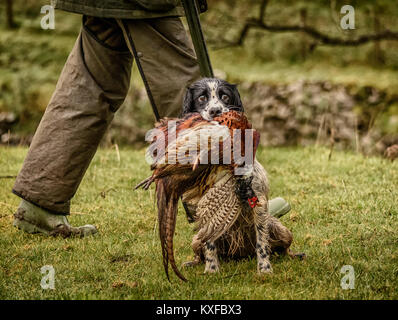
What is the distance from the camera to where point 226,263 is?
136 inches

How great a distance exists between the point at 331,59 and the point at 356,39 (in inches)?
21.5

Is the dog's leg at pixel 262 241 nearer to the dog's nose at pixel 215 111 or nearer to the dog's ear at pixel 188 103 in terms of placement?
the dog's nose at pixel 215 111

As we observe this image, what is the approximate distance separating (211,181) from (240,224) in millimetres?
407

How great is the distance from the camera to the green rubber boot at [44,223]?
408 centimetres

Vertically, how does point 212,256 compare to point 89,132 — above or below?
below

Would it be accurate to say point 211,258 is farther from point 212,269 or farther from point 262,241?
point 262,241

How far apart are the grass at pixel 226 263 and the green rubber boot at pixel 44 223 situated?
0.07 metres

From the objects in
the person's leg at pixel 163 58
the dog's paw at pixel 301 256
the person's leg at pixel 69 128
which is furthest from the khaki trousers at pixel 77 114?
the dog's paw at pixel 301 256

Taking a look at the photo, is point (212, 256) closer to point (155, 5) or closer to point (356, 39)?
point (155, 5)

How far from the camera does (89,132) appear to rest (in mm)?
4062

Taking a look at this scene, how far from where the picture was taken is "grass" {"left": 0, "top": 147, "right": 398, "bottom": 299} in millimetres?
2987
